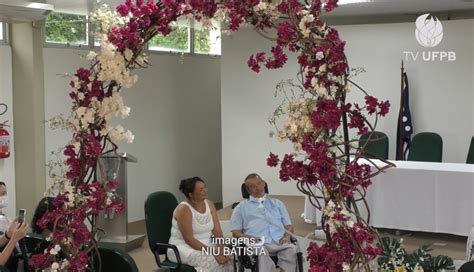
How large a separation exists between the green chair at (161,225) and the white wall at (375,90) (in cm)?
472

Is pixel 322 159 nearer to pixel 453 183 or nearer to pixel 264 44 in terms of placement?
pixel 453 183

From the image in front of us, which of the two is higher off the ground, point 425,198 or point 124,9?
point 124,9

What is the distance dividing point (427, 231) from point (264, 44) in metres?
3.99

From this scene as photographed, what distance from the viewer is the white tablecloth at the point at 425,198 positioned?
6.47 m

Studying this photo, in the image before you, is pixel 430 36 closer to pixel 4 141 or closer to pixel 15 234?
pixel 4 141

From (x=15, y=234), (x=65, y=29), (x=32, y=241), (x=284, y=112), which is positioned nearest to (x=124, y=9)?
(x=284, y=112)

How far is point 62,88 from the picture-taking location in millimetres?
8141

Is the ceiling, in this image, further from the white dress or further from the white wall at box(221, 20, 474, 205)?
the white dress

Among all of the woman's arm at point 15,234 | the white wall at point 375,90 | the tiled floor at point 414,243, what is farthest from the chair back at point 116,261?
the white wall at point 375,90

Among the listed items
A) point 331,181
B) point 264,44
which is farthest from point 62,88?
point 331,181

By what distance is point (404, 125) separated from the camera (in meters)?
8.80

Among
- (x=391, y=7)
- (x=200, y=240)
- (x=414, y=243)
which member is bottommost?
(x=414, y=243)

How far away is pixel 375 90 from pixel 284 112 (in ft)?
21.7

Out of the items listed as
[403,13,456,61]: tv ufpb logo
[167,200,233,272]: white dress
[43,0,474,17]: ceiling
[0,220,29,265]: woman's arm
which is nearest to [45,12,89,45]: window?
[43,0,474,17]: ceiling
